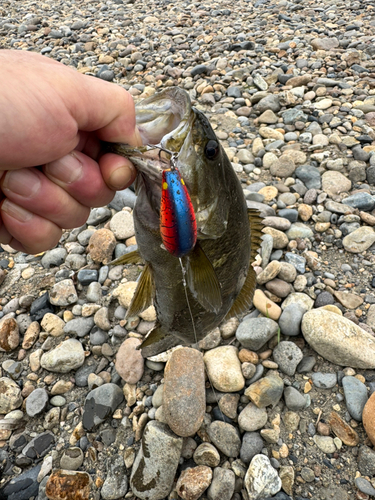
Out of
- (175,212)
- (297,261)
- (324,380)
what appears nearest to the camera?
(175,212)

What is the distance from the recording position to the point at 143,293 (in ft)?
7.70

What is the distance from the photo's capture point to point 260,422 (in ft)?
9.08

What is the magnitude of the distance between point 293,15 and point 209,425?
32.8 feet

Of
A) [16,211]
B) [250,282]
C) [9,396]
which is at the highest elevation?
[16,211]

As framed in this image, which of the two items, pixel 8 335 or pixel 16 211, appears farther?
pixel 8 335

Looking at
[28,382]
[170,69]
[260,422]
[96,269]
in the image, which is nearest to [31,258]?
[96,269]

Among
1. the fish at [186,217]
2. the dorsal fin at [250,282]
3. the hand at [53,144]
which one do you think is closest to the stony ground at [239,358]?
the dorsal fin at [250,282]

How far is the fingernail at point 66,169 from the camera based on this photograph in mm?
1869

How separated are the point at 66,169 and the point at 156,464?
6.73 feet

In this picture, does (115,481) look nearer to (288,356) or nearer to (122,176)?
(288,356)

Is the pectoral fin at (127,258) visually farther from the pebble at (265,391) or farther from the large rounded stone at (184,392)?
the pebble at (265,391)

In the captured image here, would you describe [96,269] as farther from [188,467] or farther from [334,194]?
[334,194]

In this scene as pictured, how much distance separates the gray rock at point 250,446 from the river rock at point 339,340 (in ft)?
2.89

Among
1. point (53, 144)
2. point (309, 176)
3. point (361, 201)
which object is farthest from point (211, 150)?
point (309, 176)
